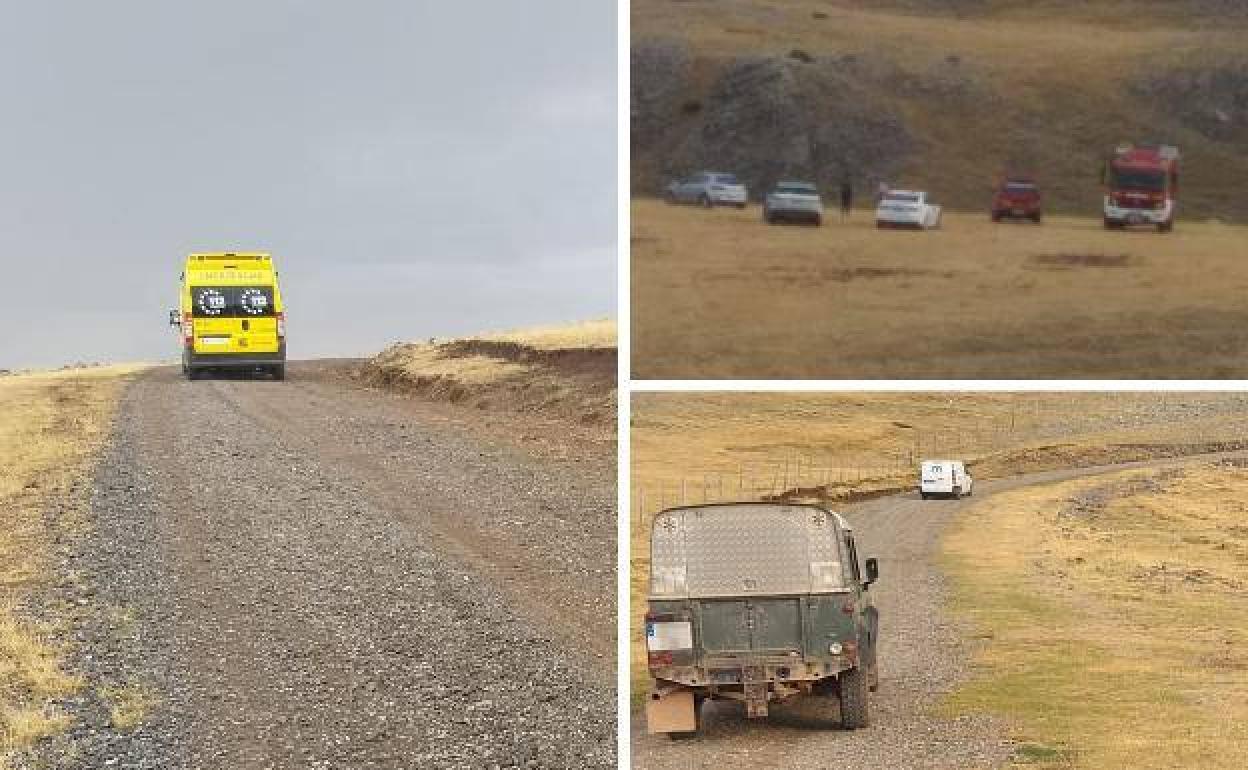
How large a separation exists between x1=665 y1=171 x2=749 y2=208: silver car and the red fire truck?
4.53 metres

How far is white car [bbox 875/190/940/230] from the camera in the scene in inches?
826

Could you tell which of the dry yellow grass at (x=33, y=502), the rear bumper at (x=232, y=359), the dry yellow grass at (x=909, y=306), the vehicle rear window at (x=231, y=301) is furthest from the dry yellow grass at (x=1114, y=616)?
the rear bumper at (x=232, y=359)

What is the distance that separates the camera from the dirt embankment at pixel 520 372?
3859 centimetres

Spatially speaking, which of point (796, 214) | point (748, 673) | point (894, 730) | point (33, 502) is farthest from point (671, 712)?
point (33, 502)

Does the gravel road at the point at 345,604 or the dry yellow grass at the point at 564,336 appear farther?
the dry yellow grass at the point at 564,336

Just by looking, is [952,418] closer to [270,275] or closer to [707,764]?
[707,764]

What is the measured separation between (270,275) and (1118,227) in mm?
30129

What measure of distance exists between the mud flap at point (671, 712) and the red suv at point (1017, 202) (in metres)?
9.09

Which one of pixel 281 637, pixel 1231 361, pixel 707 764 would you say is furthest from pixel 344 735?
pixel 1231 361

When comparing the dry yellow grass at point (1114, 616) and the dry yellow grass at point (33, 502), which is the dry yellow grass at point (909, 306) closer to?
the dry yellow grass at point (1114, 616)

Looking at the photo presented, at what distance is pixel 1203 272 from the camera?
19.9m

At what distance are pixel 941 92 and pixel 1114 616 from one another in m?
10.1

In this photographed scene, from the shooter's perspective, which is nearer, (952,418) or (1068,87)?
(952,418)

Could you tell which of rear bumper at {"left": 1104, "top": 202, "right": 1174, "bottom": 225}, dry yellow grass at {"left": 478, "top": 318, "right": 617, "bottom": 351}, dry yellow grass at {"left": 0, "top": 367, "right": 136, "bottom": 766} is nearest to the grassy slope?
rear bumper at {"left": 1104, "top": 202, "right": 1174, "bottom": 225}
